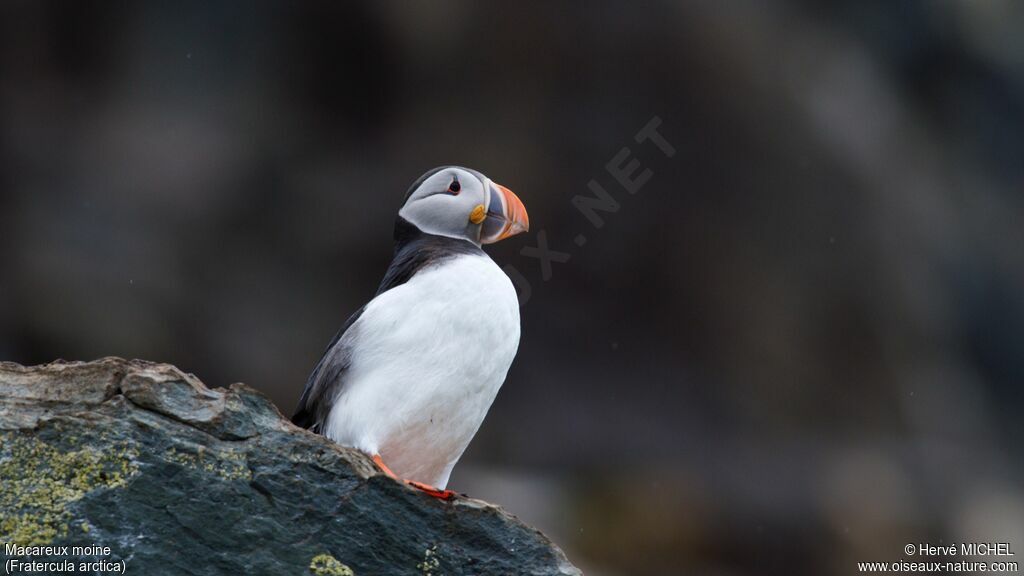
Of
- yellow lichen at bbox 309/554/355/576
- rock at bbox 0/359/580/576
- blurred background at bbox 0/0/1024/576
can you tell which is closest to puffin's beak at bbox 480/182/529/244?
rock at bbox 0/359/580/576

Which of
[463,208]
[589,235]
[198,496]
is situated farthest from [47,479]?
[589,235]

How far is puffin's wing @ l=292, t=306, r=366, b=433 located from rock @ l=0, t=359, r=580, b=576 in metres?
0.56

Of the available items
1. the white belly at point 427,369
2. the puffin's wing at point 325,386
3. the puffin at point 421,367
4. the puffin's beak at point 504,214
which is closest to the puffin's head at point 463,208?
the puffin's beak at point 504,214

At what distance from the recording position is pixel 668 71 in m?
8.53

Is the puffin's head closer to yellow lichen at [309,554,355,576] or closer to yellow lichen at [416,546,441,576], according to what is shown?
yellow lichen at [416,546,441,576]

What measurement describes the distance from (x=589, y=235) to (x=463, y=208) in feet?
15.3

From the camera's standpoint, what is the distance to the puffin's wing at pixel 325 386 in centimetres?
350

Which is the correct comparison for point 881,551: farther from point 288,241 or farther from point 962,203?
point 288,241

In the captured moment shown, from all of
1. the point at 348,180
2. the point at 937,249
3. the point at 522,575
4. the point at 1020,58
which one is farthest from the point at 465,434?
the point at 1020,58

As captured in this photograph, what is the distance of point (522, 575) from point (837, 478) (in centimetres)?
606

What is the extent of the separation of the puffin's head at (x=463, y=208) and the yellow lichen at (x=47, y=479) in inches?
58.2

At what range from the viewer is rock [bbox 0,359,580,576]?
2588mm

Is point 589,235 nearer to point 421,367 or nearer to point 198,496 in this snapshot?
point 421,367

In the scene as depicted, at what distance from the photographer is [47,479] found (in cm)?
264
